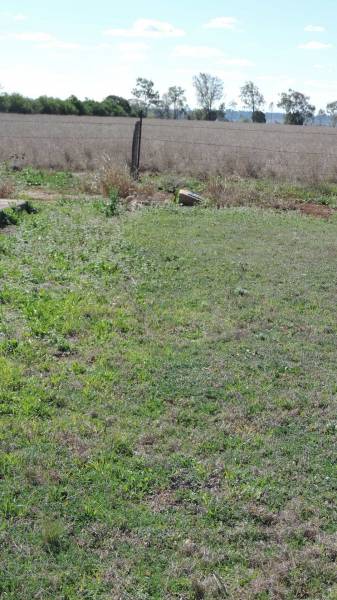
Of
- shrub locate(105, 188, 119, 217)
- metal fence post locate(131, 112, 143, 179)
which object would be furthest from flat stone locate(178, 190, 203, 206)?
metal fence post locate(131, 112, 143, 179)

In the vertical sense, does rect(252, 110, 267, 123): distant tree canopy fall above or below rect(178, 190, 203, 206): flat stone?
above

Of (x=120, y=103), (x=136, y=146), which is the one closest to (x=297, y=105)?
(x=120, y=103)

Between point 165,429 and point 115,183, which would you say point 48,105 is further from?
point 165,429

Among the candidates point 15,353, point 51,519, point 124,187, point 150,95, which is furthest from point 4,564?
point 150,95

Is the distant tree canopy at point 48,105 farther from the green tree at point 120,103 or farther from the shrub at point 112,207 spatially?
the shrub at point 112,207

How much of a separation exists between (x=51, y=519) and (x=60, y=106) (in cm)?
4422

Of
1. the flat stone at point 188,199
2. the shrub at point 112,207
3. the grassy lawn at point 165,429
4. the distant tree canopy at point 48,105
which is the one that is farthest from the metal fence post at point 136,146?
the distant tree canopy at point 48,105

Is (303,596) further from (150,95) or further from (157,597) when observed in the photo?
(150,95)

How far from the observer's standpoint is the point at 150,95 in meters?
66.5

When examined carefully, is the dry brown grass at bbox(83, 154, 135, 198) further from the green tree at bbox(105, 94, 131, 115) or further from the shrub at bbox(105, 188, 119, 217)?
the green tree at bbox(105, 94, 131, 115)

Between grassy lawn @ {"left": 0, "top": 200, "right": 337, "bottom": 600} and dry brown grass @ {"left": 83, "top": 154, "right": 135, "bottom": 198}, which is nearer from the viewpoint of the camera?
grassy lawn @ {"left": 0, "top": 200, "right": 337, "bottom": 600}

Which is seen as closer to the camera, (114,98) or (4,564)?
(4,564)

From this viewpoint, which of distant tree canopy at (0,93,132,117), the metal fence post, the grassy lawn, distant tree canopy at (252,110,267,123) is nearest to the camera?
the grassy lawn

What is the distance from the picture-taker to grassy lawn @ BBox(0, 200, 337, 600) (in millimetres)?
2838
